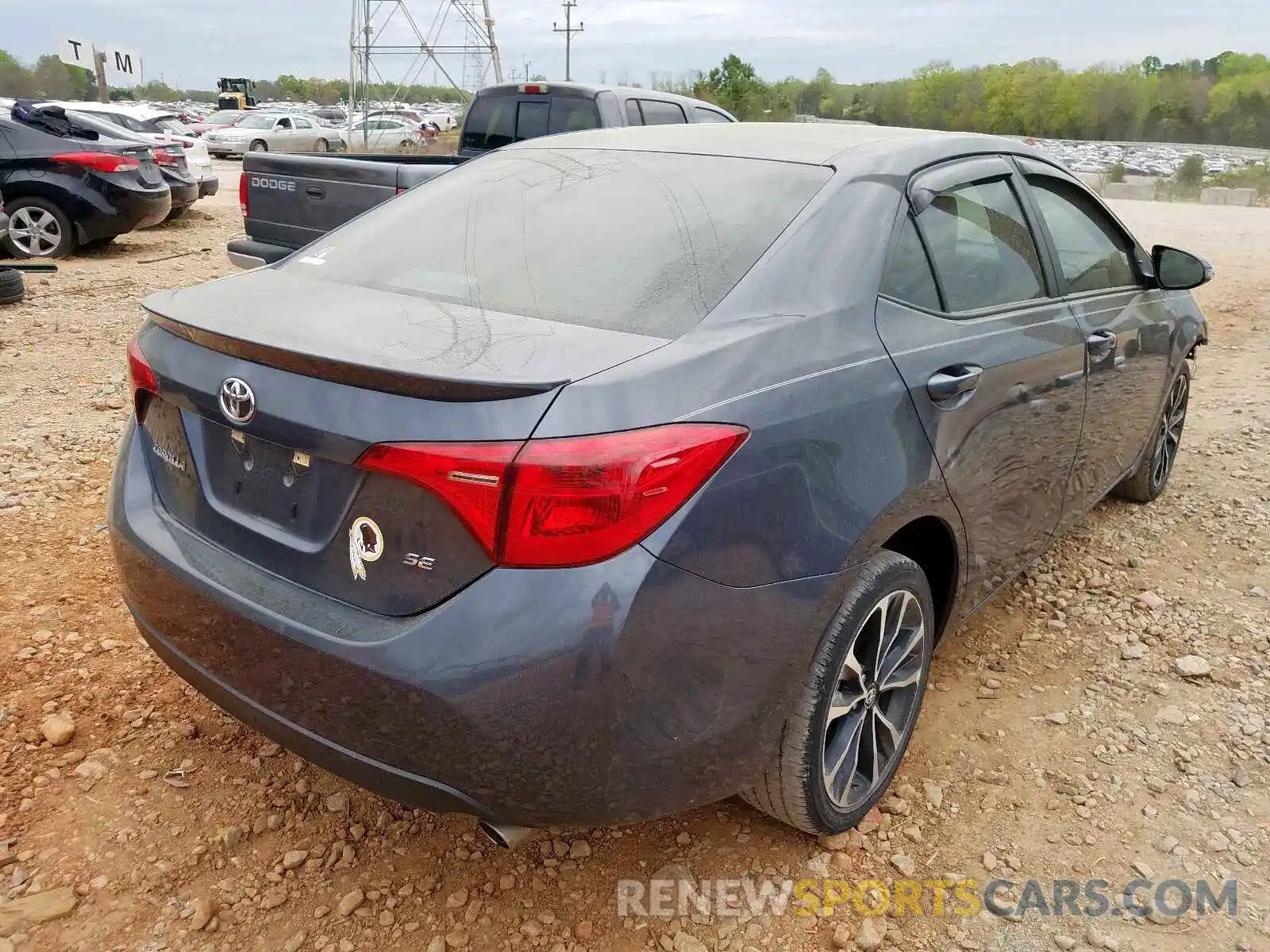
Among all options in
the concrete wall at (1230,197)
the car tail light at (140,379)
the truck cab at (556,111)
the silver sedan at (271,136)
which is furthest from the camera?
the silver sedan at (271,136)

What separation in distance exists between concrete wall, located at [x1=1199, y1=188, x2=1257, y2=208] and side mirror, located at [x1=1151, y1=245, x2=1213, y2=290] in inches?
921

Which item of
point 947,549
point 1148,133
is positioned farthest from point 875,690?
point 1148,133

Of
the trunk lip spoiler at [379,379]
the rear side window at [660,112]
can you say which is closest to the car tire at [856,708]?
the trunk lip spoiler at [379,379]

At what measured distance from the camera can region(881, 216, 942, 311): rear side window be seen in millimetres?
2367

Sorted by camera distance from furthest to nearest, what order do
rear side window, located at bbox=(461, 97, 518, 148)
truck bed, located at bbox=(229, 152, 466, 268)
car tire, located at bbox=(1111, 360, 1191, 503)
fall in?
Answer: rear side window, located at bbox=(461, 97, 518, 148) → truck bed, located at bbox=(229, 152, 466, 268) → car tire, located at bbox=(1111, 360, 1191, 503)

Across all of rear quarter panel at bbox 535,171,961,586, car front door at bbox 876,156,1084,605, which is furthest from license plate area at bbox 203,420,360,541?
car front door at bbox 876,156,1084,605

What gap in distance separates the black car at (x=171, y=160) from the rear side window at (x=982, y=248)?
11160 millimetres

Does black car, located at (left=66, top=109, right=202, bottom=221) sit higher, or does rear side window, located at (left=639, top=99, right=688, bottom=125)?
rear side window, located at (left=639, top=99, right=688, bottom=125)

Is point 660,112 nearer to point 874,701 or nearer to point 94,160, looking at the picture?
point 94,160

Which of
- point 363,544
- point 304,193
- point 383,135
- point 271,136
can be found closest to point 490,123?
point 304,193

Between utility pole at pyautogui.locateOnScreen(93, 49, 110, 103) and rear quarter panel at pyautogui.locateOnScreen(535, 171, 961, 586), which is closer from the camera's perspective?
rear quarter panel at pyautogui.locateOnScreen(535, 171, 961, 586)

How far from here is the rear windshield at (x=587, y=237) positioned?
7.10ft

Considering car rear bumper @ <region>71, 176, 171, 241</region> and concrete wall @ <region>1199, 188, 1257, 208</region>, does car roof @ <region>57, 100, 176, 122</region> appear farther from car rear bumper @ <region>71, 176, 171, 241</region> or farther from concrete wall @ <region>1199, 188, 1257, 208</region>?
concrete wall @ <region>1199, 188, 1257, 208</region>

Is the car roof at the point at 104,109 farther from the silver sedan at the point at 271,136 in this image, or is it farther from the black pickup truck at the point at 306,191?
the silver sedan at the point at 271,136
